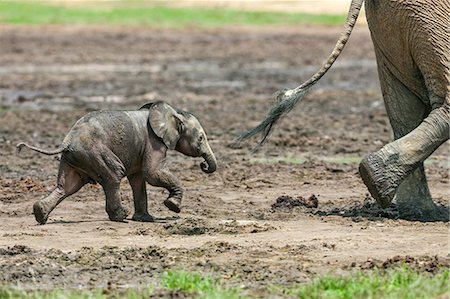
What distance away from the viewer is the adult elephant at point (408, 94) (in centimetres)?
927

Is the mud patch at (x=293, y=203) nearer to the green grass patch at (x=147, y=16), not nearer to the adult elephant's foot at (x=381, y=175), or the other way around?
the adult elephant's foot at (x=381, y=175)

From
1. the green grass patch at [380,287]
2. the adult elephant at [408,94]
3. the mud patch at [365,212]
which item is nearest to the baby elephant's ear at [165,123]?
the adult elephant at [408,94]

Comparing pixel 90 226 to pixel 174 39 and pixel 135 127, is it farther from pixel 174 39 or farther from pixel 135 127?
pixel 174 39

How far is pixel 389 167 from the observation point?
30.3ft

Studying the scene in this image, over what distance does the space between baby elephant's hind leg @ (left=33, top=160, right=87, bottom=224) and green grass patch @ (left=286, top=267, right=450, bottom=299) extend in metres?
2.70

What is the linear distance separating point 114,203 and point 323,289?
273 centimetres

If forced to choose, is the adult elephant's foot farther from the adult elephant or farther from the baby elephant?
the baby elephant

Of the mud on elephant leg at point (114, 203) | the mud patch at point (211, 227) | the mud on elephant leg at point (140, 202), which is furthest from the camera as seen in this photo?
the mud on elephant leg at point (140, 202)

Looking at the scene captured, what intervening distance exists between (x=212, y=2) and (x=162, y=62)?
1683cm

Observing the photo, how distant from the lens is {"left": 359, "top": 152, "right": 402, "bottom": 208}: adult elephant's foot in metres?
9.22

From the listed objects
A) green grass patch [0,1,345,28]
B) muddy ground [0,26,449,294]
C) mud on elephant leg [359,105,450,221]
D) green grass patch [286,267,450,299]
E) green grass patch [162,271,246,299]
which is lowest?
green grass patch [0,1,345,28]

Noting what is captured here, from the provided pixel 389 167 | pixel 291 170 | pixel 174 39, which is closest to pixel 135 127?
pixel 389 167

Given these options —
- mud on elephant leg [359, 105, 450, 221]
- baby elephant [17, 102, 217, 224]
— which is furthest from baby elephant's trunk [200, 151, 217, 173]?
mud on elephant leg [359, 105, 450, 221]

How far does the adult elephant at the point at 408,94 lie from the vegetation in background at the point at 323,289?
2.05 m
